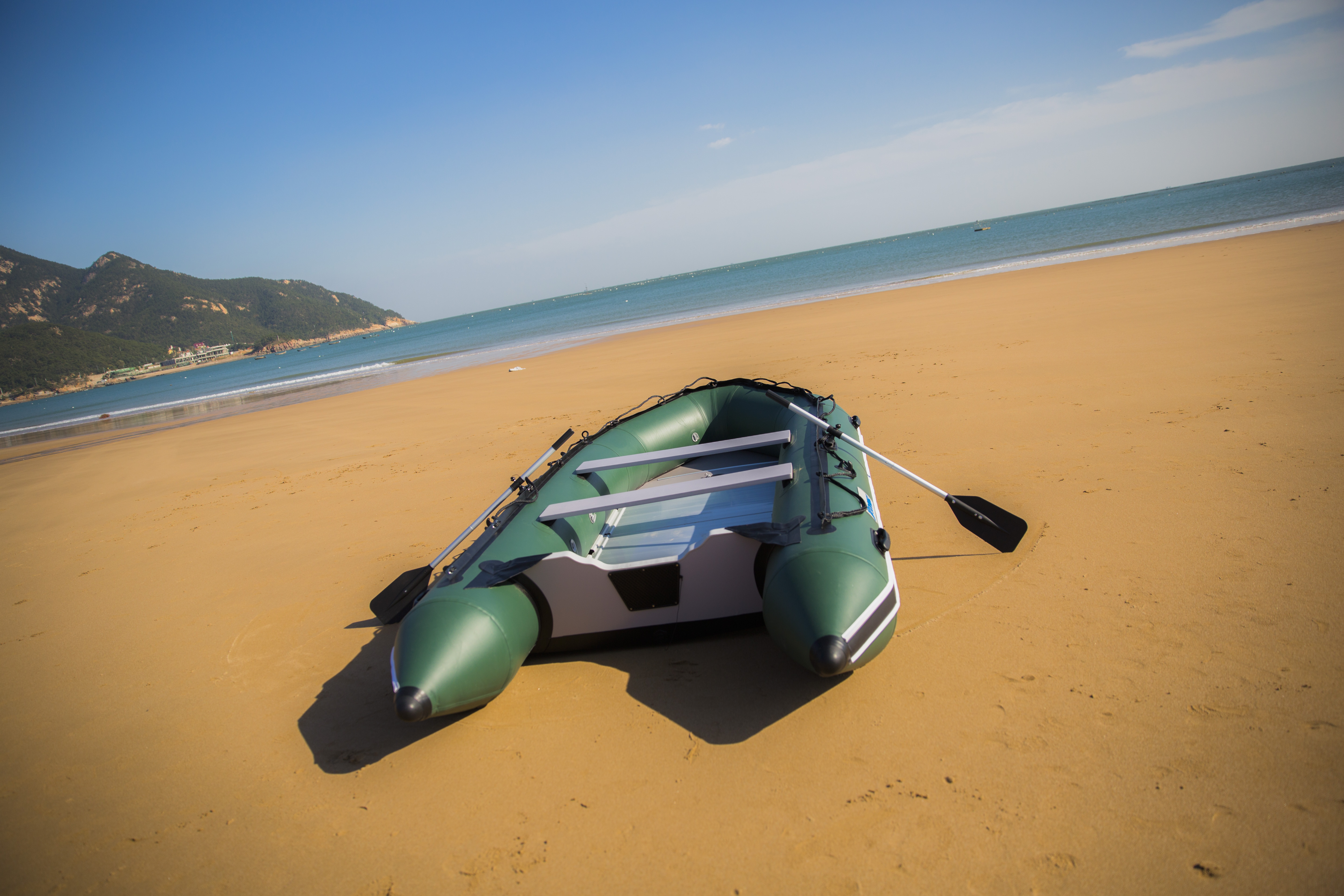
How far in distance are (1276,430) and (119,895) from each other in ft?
22.2

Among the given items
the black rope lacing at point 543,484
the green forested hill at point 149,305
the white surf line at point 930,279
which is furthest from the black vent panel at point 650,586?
the green forested hill at point 149,305

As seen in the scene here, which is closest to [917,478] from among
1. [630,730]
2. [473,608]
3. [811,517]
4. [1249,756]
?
[811,517]

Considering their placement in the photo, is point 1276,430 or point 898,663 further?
point 1276,430

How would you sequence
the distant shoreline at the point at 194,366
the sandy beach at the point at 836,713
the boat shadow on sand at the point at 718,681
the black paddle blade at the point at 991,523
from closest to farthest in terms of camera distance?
the sandy beach at the point at 836,713 < the boat shadow on sand at the point at 718,681 < the black paddle blade at the point at 991,523 < the distant shoreline at the point at 194,366

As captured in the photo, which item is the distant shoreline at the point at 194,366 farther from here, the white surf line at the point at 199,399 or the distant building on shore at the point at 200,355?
the white surf line at the point at 199,399

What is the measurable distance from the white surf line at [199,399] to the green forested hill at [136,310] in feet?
126

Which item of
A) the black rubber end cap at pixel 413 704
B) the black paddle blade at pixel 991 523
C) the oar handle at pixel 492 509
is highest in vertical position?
the oar handle at pixel 492 509

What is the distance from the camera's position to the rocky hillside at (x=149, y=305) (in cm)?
7162

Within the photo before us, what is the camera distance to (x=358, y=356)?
3691cm

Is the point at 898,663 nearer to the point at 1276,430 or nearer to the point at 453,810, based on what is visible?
the point at 453,810

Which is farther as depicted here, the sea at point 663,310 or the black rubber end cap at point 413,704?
the sea at point 663,310

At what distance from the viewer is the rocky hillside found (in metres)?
71.6

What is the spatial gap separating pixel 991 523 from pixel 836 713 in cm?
154

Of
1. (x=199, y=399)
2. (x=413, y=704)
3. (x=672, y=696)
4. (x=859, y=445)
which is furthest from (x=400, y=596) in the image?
(x=199, y=399)
